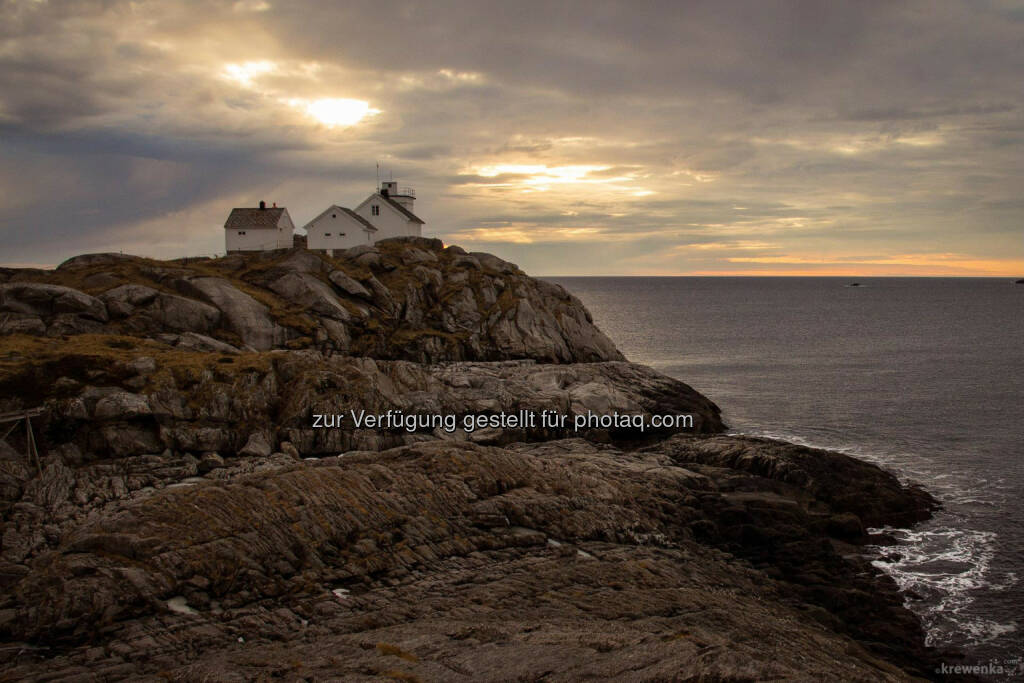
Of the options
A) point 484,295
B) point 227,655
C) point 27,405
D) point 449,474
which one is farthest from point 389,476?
point 484,295

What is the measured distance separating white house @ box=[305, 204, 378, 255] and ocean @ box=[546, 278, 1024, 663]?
137 ft

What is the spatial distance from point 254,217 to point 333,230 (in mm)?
8566

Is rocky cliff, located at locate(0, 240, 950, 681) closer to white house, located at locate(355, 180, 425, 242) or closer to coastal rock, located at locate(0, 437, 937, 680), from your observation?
coastal rock, located at locate(0, 437, 937, 680)

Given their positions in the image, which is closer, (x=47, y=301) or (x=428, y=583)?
(x=428, y=583)

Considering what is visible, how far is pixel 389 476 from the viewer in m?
29.0

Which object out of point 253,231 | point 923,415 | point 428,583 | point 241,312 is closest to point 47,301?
point 241,312

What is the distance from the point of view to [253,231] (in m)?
74.9

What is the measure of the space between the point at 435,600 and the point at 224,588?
6.74 metres

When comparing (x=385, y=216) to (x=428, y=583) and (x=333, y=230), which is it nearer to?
(x=333, y=230)

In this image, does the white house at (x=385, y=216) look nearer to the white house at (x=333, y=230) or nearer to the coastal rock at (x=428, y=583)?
the white house at (x=333, y=230)

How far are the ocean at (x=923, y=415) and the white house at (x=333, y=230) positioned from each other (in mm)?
41775

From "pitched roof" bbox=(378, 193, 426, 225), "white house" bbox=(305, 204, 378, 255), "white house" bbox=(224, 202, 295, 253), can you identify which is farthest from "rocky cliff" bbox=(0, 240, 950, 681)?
"pitched roof" bbox=(378, 193, 426, 225)

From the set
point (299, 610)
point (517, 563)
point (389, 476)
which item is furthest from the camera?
point (389, 476)

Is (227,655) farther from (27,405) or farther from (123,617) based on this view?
(27,405)
